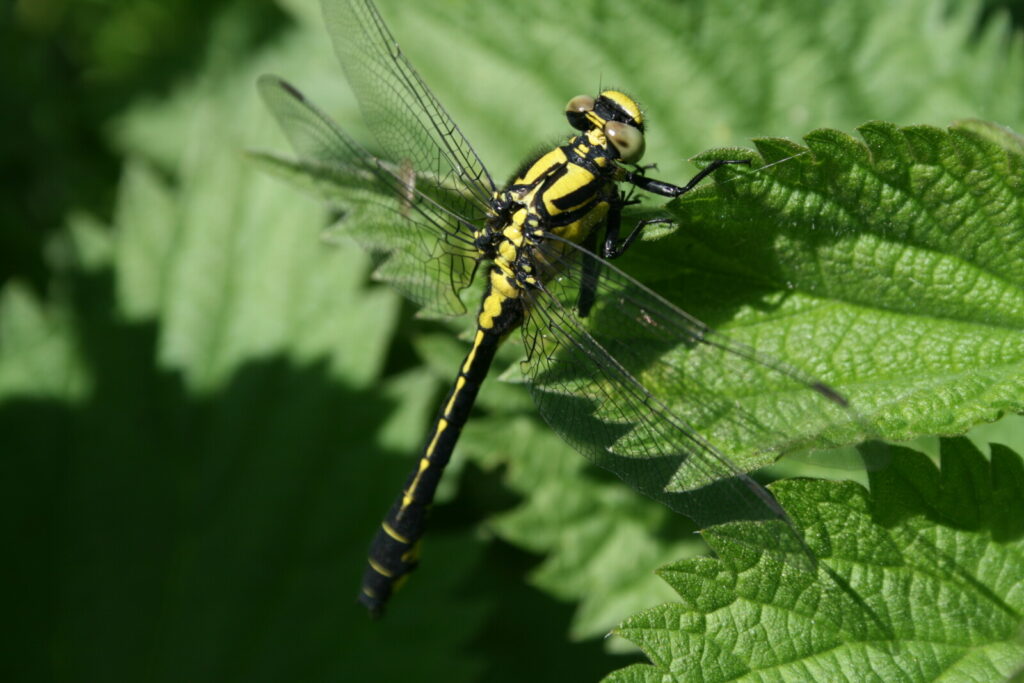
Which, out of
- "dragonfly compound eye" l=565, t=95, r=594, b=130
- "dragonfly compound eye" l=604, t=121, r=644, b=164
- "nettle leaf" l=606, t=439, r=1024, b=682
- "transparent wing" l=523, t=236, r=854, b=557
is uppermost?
"dragonfly compound eye" l=565, t=95, r=594, b=130

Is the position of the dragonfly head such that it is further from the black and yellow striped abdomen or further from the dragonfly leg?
the black and yellow striped abdomen

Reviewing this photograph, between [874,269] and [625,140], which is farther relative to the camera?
[625,140]

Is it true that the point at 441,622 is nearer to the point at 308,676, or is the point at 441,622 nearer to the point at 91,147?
the point at 308,676

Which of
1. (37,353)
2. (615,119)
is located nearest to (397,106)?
(615,119)

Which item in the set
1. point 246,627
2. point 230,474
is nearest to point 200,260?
point 230,474

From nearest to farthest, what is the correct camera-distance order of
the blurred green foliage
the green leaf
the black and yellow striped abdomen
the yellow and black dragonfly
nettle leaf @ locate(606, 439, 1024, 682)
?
nettle leaf @ locate(606, 439, 1024, 682)
the yellow and black dragonfly
the black and yellow striped abdomen
the blurred green foliage
the green leaf

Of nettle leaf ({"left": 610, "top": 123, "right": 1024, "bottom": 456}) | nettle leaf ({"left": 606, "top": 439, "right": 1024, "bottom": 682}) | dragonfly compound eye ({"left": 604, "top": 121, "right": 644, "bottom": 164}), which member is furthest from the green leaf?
nettle leaf ({"left": 606, "top": 439, "right": 1024, "bottom": 682})

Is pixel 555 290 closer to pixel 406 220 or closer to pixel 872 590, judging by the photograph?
pixel 406 220
